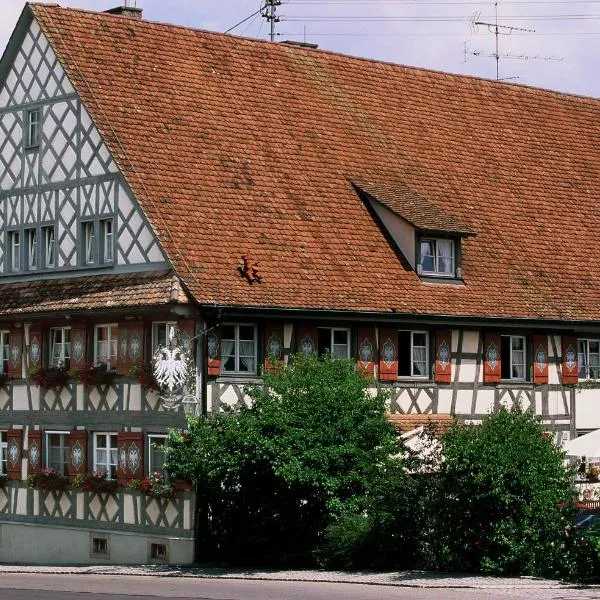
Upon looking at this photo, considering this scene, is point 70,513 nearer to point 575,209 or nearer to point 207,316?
point 207,316

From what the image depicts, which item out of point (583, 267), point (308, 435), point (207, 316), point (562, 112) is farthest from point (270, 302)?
point (562, 112)

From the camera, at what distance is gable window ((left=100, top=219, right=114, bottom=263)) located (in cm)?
3766

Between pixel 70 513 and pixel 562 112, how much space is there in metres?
17.8

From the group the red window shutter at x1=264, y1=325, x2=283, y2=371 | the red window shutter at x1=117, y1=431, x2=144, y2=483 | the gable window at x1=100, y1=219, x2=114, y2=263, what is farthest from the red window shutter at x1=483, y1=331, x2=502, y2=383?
the gable window at x1=100, y1=219, x2=114, y2=263

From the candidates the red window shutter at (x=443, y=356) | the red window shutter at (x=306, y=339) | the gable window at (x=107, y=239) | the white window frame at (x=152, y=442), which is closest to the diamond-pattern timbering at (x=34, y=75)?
the gable window at (x=107, y=239)

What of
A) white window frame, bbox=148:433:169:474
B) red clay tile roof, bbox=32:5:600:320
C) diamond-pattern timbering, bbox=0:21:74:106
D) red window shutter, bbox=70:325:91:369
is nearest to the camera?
white window frame, bbox=148:433:169:474

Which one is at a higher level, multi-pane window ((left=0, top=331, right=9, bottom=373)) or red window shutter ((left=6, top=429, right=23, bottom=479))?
multi-pane window ((left=0, top=331, right=9, bottom=373))

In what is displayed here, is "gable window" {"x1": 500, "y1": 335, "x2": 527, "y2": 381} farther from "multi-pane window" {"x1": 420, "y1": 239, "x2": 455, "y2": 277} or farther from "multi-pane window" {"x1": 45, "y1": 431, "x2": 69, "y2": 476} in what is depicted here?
"multi-pane window" {"x1": 45, "y1": 431, "x2": 69, "y2": 476}

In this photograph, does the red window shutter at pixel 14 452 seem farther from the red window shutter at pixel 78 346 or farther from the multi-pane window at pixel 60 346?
the red window shutter at pixel 78 346

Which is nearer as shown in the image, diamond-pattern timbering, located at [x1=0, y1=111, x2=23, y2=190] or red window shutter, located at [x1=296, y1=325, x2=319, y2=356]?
red window shutter, located at [x1=296, y1=325, x2=319, y2=356]

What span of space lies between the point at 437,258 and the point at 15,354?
929cm

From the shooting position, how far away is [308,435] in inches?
1299

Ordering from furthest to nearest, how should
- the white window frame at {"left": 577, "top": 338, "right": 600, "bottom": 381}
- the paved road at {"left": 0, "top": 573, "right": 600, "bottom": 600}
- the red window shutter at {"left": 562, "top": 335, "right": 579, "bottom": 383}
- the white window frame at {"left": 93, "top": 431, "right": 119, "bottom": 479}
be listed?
the white window frame at {"left": 577, "top": 338, "right": 600, "bottom": 381}, the red window shutter at {"left": 562, "top": 335, "right": 579, "bottom": 383}, the white window frame at {"left": 93, "top": 431, "right": 119, "bottom": 479}, the paved road at {"left": 0, "top": 573, "right": 600, "bottom": 600}

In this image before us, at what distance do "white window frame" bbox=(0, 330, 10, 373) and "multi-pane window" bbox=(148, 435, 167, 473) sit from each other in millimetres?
5363
